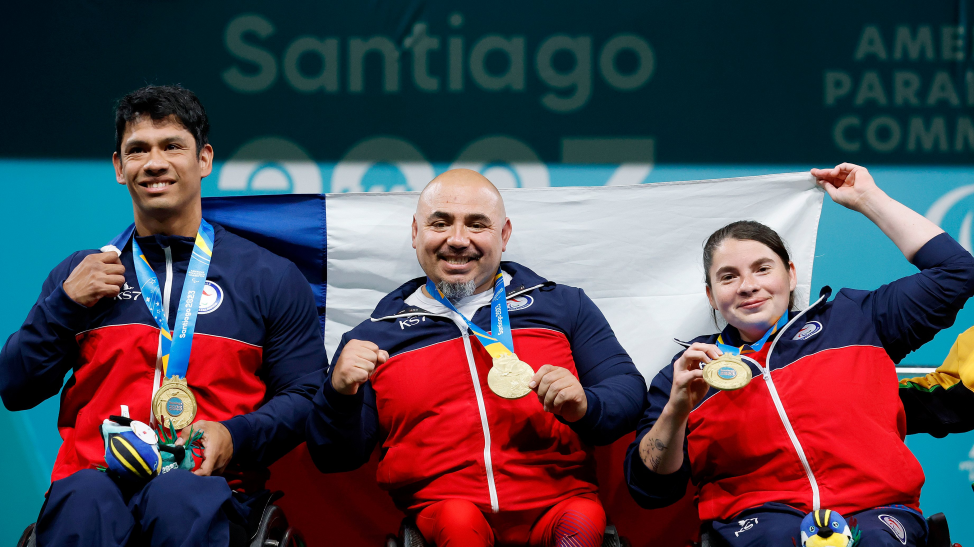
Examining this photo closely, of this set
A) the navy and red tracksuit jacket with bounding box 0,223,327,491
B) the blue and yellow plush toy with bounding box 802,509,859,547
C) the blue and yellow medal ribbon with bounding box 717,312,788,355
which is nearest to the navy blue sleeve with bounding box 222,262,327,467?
the navy and red tracksuit jacket with bounding box 0,223,327,491

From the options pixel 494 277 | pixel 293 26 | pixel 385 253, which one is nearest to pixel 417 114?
pixel 293 26

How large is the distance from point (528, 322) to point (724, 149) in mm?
1718

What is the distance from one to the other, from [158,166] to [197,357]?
0.63 metres

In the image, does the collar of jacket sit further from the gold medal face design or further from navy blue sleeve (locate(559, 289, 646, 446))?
the gold medal face design

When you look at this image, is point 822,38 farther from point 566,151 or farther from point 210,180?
point 210,180

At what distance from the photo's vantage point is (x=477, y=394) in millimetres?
2318

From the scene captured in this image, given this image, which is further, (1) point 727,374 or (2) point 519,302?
(2) point 519,302

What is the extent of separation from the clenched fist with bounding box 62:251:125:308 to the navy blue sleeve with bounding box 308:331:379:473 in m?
0.68

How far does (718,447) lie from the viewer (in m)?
2.26

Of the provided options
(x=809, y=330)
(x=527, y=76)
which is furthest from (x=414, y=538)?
(x=527, y=76)

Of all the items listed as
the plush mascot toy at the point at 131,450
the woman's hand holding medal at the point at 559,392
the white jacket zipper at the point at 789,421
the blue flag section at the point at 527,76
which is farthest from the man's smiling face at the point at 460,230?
the blue flag section at the point at 527,76

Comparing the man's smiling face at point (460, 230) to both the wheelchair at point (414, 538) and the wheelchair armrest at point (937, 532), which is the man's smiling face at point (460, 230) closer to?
the wheelchair at point (414, 538)

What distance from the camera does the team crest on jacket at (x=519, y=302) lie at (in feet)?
8.21

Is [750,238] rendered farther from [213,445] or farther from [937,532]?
[213,445]
